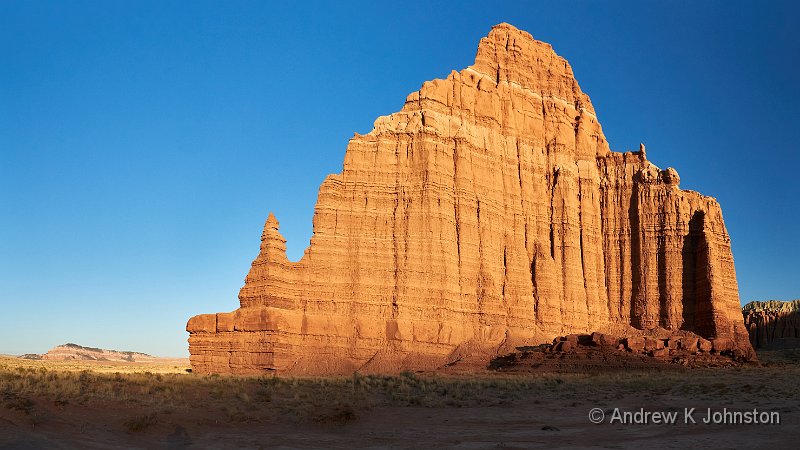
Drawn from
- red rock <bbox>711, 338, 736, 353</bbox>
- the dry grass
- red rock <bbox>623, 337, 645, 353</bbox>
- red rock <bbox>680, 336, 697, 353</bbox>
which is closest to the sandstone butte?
red rock <bbox>711, 338, 736, 353</bbox>

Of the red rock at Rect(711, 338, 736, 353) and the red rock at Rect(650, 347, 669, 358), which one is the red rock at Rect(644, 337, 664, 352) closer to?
the red rock at Rect(650, 347, 669, 358)

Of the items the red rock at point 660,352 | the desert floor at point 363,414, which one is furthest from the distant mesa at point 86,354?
the desert floor at point 363,414

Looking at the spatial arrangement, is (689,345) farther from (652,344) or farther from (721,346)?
(721,346)

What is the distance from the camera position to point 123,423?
18297mm

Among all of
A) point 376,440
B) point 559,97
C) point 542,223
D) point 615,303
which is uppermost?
point 559,97

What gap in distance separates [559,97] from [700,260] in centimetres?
2220

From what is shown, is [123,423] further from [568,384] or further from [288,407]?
[568,384]

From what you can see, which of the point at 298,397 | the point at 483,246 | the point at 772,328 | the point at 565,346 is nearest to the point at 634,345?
the point at 565,346

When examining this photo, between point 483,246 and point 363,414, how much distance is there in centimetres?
4145

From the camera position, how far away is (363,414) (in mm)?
22281

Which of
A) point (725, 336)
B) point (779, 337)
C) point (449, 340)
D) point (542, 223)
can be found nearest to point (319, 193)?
point (449, 340)

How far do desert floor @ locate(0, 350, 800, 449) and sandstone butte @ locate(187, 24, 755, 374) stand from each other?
22.9 m

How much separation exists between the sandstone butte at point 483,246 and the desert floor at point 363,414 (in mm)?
22896

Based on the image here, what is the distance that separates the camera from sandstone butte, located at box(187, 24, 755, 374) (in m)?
53.2
